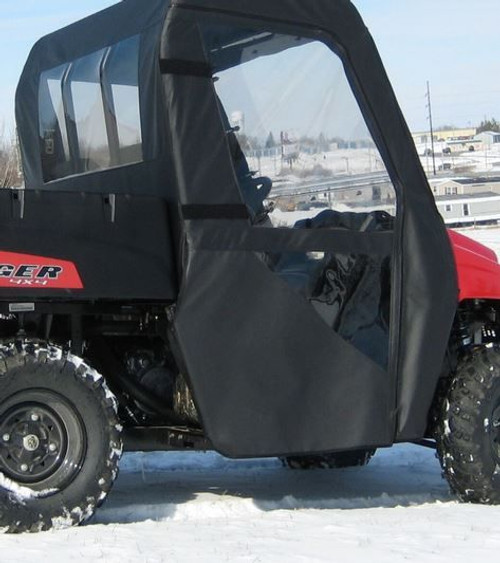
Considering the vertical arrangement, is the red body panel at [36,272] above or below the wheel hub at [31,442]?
above

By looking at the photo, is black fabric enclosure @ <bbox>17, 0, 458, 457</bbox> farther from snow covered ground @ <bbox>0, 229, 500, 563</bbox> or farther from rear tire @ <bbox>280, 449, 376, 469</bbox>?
rear tire @ <bbox>280, 449, 376, 469</bbox>

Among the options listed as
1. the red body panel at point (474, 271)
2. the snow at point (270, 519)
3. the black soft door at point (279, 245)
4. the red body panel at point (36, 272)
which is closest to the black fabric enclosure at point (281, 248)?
the black soft door at point (279, 245)

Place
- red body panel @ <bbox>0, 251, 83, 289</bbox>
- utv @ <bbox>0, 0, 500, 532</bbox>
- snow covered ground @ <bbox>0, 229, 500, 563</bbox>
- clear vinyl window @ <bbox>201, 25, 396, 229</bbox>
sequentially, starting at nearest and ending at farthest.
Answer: snow covered ground @ <bbox>0, 229, 500, 563</bbox>
red body panel @ <bbox>0, 251, 83, 289</bbox>
utv @ <bbox>0, 0, 500, 532</bbox>
clear vinyl window @ <bbox>201, 25, 396, 229</bbox>

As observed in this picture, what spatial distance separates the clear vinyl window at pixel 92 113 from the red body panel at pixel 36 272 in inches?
38.0

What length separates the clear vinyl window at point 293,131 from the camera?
19.2 feet

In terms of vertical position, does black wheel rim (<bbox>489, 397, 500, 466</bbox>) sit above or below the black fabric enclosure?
below

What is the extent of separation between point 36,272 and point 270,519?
156cm

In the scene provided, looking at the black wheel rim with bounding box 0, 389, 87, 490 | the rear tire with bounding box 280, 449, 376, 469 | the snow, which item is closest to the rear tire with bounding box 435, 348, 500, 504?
the snow

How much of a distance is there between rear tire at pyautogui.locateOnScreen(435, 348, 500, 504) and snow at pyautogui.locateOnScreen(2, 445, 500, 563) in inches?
5.5

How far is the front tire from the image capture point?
5.22 meters

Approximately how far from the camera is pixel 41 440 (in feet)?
17.4

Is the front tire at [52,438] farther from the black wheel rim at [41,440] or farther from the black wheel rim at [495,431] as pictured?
the black wheel rim at [495,431]

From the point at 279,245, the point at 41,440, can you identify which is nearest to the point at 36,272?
the point at 41,440

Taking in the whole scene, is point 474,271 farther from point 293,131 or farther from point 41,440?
point 41,440
